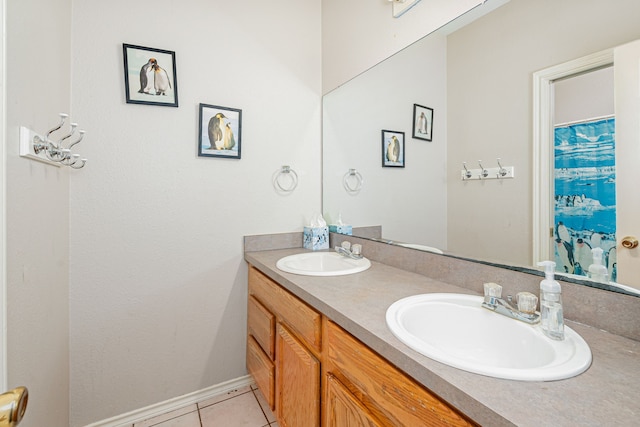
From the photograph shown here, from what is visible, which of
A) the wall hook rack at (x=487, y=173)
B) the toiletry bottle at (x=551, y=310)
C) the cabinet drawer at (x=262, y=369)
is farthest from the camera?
the cabinet drawer at (x=262, y=369)

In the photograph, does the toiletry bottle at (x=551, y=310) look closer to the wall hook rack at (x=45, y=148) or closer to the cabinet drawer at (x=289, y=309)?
the cabinet drawer at (x=289, y=309)

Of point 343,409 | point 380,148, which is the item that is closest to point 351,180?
point 380,148

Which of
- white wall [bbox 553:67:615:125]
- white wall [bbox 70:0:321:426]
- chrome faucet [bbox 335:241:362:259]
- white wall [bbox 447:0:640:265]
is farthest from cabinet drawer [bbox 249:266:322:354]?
white wall [bbox 553:67:615:125]

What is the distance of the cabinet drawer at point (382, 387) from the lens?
1.86ft

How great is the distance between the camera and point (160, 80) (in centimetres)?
144

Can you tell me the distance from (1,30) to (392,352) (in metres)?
1.27

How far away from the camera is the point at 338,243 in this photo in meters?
1.80

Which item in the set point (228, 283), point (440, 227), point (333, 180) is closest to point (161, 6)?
point (333, 180)

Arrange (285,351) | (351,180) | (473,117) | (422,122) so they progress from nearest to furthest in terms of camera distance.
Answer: (473,117) → (285,351) → (422,122) → (351,180)

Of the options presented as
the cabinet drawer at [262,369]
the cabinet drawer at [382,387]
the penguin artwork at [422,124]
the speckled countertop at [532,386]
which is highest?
the penguin artwork at [422,124]

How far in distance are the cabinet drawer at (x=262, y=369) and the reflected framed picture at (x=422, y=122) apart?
127 cm

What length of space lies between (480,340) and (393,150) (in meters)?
0.97

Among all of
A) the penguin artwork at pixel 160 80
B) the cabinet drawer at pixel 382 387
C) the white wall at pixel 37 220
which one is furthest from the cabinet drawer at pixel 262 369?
the penguin artwork at pixel 160 80

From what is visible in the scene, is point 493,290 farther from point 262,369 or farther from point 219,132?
point 219,132
